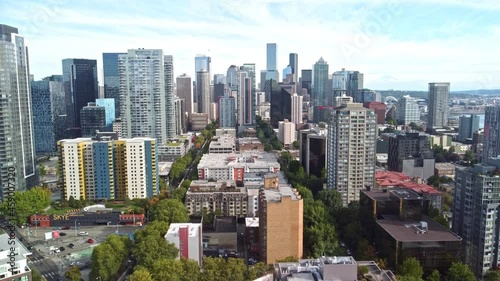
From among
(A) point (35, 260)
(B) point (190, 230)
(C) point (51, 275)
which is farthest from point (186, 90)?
(B) point (190, 230)

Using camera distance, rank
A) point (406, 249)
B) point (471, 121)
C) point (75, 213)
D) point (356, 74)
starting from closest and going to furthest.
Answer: point (406, 249) < point (75, 213) < point (471, 121) < point (356, 74)

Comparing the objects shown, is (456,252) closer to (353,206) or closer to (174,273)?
(353,206)

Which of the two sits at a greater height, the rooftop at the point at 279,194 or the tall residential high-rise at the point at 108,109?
the tall residential high-rise at the point at 108,109

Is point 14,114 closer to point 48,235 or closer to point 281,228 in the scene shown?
point 48,235

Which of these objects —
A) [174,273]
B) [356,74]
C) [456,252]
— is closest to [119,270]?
[174,273]

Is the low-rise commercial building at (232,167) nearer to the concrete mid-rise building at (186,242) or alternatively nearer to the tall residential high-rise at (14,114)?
the tall residential high-rise at (14,114)

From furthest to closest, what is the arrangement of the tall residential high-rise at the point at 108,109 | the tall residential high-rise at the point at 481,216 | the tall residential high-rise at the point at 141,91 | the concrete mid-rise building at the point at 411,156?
the tall residential high-rise at the point at 108,109
the tall residential high-rise at the point at 141,91
the concrete mid-rise building at the point at 411,156
the tall residential high-rise at the point at 481,216

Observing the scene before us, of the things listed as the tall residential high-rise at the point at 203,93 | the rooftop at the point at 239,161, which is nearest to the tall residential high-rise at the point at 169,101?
the rooftop at the point at 239,161
